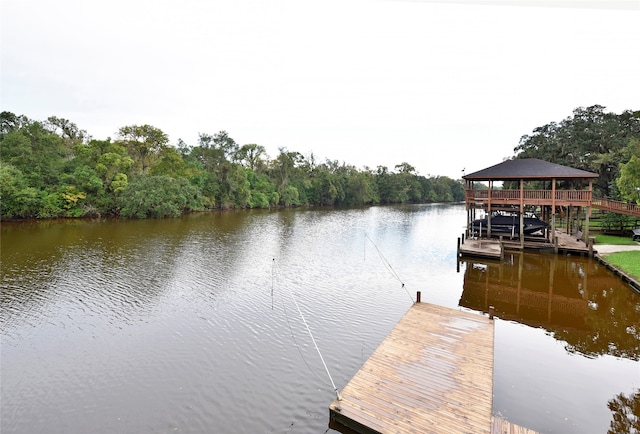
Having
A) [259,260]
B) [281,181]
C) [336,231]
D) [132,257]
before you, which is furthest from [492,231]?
[281,181]

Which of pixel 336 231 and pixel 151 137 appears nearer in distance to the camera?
pixel 336 231

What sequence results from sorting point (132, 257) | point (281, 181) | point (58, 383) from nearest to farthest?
1. point (58, 383)
2. point (132, 257)
3. point (281, 181)

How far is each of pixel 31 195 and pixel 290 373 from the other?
136 feet

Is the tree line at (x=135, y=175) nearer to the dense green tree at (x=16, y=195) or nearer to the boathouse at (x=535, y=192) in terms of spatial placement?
the dense green tree at (x=16, y=195)

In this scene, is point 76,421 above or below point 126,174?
below

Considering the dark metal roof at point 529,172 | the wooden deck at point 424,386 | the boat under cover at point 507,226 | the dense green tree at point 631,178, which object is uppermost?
the dark metal roof at point 529,172

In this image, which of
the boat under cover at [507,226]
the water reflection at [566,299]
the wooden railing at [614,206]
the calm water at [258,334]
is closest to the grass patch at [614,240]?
the wooden railing at [614,206]

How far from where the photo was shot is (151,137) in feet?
155

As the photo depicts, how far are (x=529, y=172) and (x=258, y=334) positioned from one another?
20.0 m

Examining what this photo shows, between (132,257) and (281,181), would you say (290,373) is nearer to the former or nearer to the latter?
(132,257)

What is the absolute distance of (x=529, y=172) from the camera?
66.6 ft

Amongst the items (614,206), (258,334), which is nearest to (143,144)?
(258,334)

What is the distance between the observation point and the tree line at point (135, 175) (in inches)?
1412

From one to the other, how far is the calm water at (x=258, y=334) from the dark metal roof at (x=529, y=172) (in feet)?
17.1
